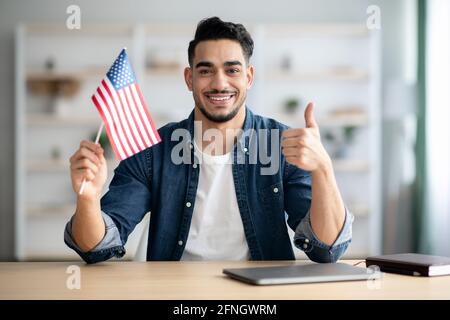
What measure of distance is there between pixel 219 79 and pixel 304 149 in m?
0.57

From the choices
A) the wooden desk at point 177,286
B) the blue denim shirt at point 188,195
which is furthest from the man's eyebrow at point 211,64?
the wooden desk at point 177,286

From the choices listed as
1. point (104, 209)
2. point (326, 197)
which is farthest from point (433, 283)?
point (104, 209)

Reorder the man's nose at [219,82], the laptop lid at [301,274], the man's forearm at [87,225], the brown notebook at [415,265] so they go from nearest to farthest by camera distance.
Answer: the laptop lid at [301,274] → the brown notebook at [415,265] → the man's forearm at [87,225] → the man's nose at [219,82]

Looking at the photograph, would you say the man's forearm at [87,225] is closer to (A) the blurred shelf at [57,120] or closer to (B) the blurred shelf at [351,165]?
(A) the blurred shelf at [57,120]

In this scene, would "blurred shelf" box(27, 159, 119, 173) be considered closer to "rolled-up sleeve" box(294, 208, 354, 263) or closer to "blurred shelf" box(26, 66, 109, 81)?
"blurred shelf" box(26, 66, 109, 81)

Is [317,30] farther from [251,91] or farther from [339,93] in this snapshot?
[251,91]

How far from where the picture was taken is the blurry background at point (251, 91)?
16.0ft

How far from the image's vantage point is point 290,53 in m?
5.12

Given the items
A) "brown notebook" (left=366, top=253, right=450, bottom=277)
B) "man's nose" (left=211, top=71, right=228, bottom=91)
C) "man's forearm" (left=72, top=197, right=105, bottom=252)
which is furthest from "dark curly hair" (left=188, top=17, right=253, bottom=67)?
"brown notebook" (left=366, top=253, right=450, bottom=277)

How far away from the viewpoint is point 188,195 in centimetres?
196

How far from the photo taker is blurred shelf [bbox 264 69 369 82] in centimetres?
484

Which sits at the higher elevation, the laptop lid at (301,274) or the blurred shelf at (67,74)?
the blurred shelf at (67,74)

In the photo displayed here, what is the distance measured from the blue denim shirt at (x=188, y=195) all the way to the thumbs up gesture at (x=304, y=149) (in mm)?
268
